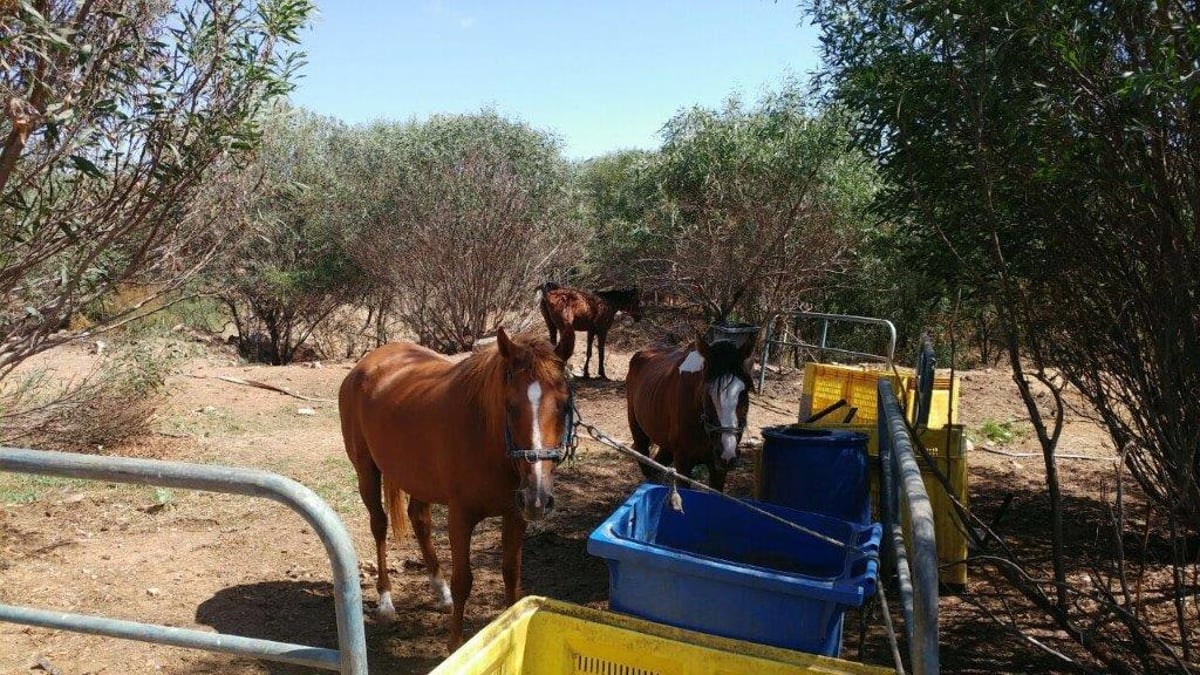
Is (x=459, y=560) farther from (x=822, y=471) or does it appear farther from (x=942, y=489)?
(x=942, y=489)

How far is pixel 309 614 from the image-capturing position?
15.5 feet

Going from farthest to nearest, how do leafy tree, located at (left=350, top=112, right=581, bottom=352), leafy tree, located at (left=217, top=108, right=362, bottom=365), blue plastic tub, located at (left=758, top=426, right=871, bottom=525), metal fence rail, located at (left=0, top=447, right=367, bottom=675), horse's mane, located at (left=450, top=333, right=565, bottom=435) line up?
leafy tree, located at (left=217, top=108, right=362, bottom=365), leafy tree, located at (left=350, top=112, right=581, bottom=352), blue plastic tub, located at (left=758, top=426, right=871, bottom=525), horse's mane, located at (left=450, top=333, right=565, bottom=435), metal fence rail, located at (left=0, top=447, right=367, bottom=675)

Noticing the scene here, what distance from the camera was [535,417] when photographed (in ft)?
10.9

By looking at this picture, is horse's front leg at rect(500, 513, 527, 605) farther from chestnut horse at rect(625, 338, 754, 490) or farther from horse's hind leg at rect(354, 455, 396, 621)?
chestnut horse at rect(625, 338, 754, 490)

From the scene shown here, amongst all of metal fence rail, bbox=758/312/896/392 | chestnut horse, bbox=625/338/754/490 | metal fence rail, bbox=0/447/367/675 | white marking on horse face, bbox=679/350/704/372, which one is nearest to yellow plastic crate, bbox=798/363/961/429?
metal fence rail, bbox=758/312/896/392

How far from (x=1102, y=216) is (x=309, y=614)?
15.5 feet

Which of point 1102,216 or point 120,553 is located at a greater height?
point 1102,216

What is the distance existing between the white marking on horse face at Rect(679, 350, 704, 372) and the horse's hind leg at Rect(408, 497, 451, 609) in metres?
1.98

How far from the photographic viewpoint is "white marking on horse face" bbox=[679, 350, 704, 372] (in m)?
5.44

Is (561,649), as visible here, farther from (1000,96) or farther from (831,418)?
(831,418)

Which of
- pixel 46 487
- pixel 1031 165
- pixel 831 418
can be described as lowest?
pixel 46 487

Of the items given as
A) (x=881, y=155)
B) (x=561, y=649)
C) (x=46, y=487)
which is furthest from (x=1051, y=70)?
(x=46, y=487)

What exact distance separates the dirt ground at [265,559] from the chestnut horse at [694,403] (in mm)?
977

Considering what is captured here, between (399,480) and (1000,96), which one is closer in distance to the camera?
(1000,96)
